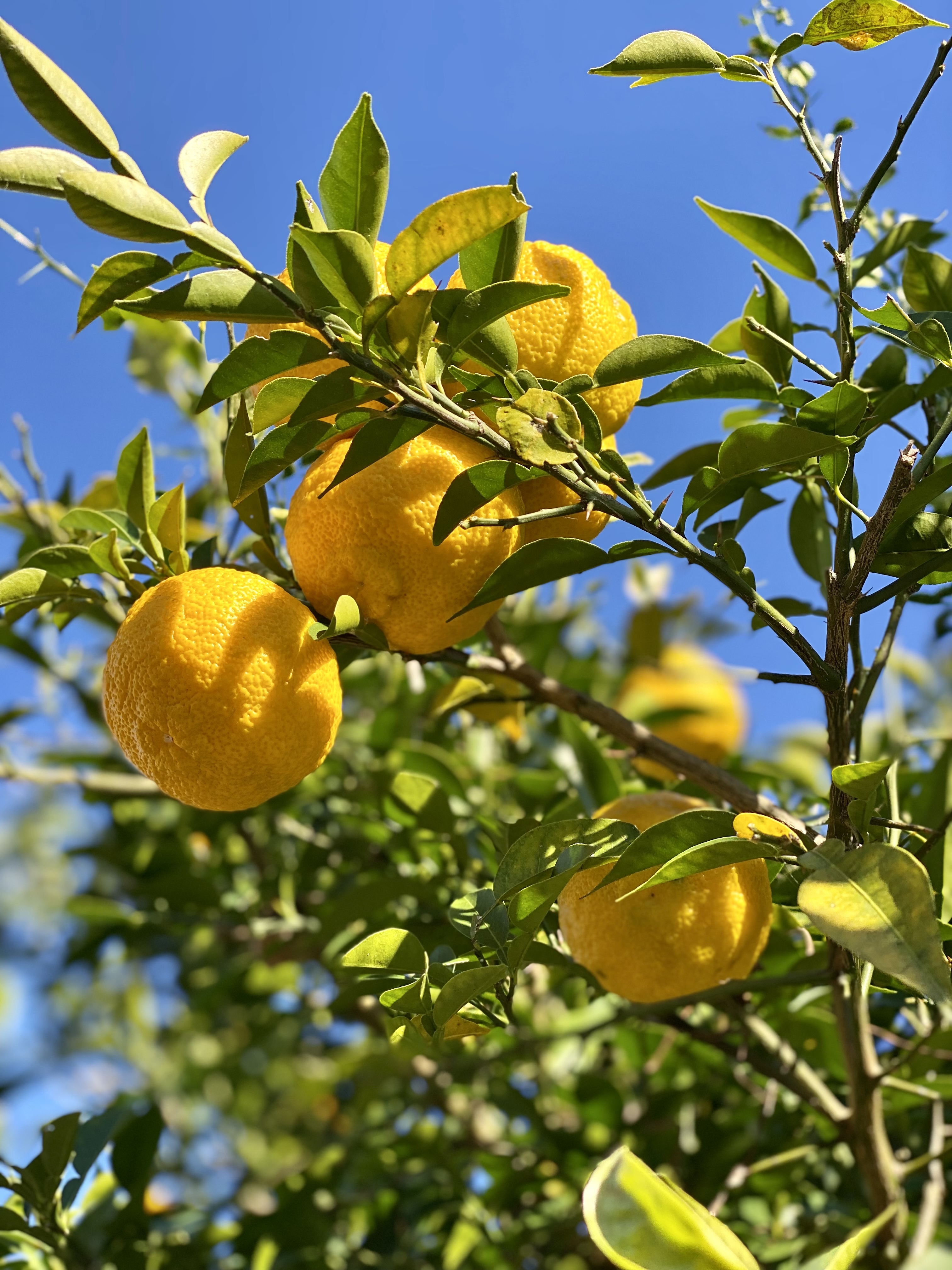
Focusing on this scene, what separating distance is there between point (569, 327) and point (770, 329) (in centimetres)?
20

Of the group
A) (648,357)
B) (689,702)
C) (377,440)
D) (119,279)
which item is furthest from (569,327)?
(689,702)

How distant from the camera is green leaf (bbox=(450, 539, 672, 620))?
2.21ft

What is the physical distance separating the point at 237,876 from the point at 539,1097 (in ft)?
2.00

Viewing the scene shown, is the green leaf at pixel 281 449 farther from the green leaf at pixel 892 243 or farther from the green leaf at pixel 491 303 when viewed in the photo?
the green leaf at pixel 892 243

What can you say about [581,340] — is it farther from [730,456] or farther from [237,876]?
[237,876]

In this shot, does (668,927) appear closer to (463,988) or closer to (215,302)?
(463,988)

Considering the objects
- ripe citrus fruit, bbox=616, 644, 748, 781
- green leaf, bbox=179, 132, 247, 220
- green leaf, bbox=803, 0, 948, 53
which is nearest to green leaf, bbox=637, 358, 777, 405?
green leaf, bbox=803, 0, 948, 53

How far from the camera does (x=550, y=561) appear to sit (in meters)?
0.70

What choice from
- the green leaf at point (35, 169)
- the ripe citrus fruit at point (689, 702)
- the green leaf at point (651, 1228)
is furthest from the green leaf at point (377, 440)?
the ripe citrus fruit at point (689, 702)

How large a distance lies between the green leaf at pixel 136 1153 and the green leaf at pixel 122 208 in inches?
40.3

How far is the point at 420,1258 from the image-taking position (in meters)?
A: 1.50

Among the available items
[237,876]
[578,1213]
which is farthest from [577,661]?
[578,1213]

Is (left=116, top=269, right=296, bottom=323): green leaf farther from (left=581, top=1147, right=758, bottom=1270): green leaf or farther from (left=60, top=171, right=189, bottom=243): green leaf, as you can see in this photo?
(left=581, top=1147, right=758, bottom=1270): green leaf

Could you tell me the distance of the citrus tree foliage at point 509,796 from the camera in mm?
603
